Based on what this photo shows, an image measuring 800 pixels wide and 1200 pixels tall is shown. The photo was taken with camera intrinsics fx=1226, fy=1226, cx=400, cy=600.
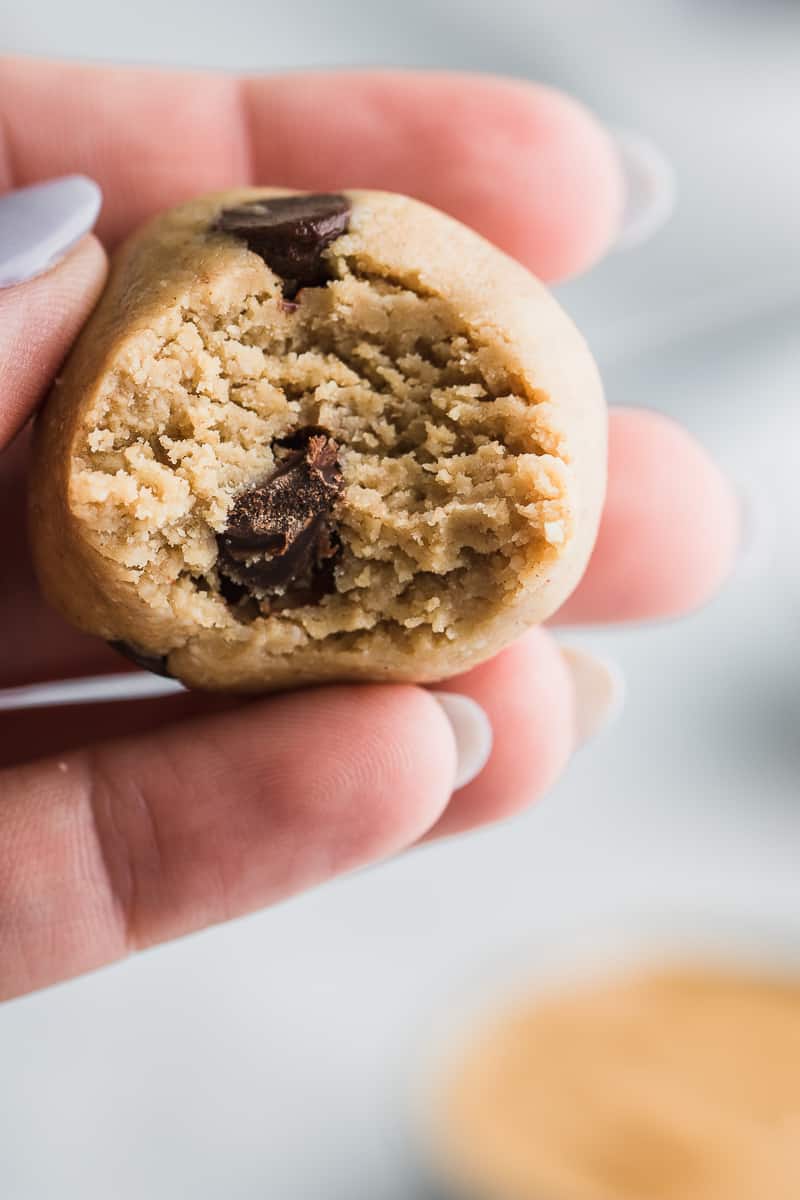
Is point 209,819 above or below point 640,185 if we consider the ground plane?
below

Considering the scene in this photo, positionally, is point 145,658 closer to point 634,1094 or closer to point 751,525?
point 751,525

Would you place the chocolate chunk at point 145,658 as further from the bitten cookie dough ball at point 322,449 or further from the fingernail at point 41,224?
the fingernail at point 41,224

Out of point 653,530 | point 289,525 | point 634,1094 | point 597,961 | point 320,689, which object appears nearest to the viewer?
point 289,525

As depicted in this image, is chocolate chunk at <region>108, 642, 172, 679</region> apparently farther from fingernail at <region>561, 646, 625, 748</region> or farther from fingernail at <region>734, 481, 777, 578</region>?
fingernail at <region>734, 481, 777, 578</region>

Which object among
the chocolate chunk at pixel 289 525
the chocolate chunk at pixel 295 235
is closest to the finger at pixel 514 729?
the chocolate chunk at pixel 289 525

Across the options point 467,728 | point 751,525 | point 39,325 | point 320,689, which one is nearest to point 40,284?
point 39,325

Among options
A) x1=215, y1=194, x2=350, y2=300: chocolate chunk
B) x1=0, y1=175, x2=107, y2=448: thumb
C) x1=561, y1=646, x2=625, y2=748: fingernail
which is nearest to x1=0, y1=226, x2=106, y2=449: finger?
x1=0, y1=175, x2=107, y2=448: thumb

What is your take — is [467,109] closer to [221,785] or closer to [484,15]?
[221,785]
